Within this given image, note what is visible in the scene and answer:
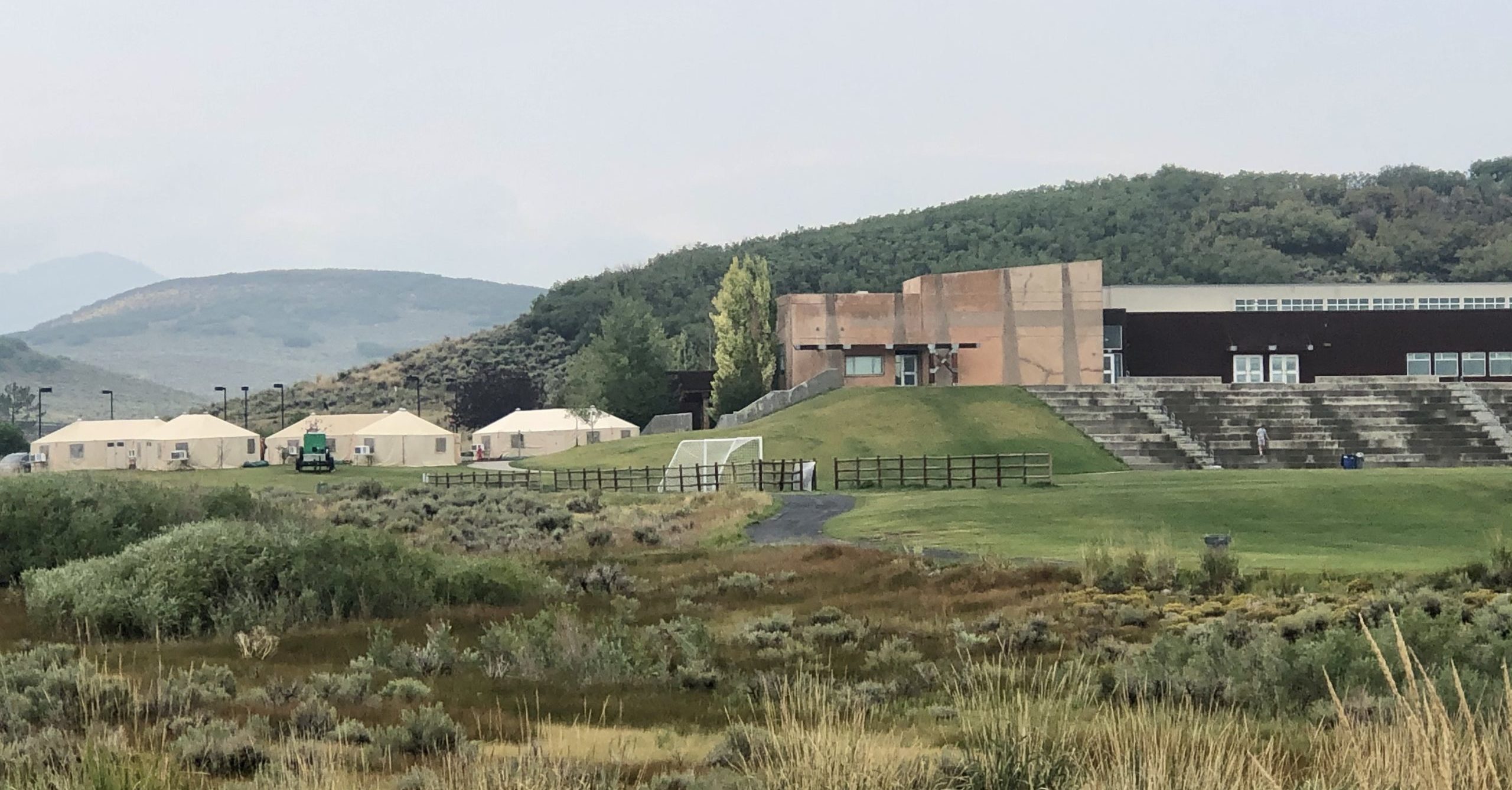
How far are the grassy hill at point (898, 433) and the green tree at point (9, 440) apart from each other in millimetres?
53122

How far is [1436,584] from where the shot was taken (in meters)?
20.7

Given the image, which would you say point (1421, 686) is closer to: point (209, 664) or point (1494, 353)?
point (209, 664)

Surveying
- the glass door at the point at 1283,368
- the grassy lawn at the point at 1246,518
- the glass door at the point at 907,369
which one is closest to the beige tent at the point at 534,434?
the glass door at the point at 907,369

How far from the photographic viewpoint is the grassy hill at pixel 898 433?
203ft

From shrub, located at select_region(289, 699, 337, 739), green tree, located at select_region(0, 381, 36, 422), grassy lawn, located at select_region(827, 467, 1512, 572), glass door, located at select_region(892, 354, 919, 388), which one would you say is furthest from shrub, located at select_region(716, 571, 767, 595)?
green tree, located at select_region(0, 381, 36, 422)

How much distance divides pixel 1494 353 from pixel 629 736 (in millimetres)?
75789

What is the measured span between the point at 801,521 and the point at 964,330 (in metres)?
41.0

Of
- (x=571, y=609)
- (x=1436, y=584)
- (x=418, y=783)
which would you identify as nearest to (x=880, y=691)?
(x=418, y=783)

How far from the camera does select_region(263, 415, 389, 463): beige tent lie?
87.4 m

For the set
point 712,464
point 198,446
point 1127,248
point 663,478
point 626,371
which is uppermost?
point 1127,248

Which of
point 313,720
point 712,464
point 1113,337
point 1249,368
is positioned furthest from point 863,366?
point 313,720

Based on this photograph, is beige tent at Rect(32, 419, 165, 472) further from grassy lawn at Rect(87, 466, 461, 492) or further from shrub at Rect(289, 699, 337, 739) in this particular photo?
shrub at Rect(289, 699, 337, 739)

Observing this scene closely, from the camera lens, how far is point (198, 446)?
272ft

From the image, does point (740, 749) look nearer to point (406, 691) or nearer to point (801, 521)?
point (406, 691)
